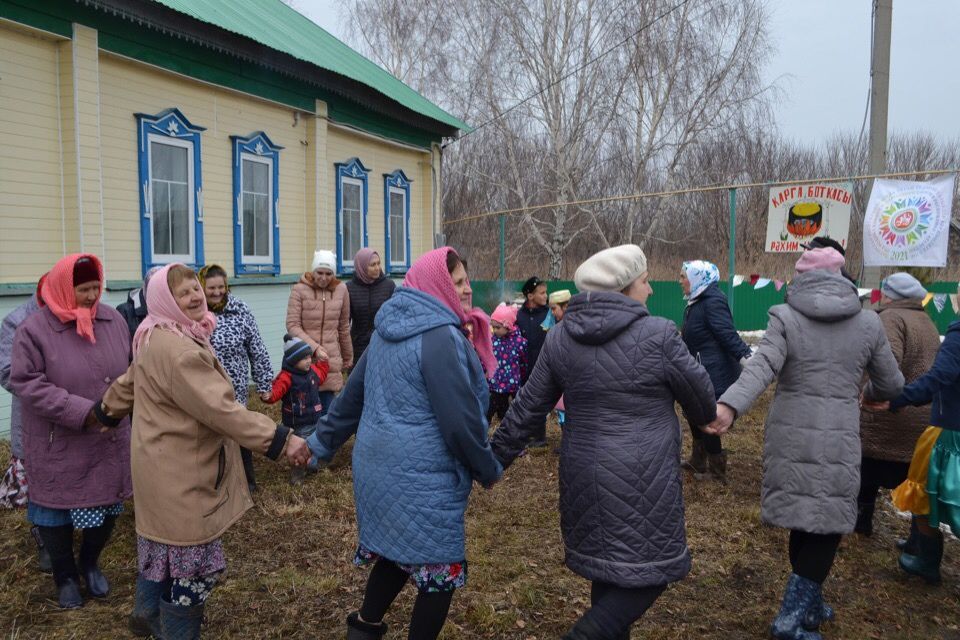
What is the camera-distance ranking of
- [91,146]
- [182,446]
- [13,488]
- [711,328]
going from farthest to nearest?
A: [91,146], [711,328], [13,488], [182,446]

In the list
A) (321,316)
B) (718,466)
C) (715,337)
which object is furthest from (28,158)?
(718,466)

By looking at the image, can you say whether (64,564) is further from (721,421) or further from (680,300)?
(680,300)

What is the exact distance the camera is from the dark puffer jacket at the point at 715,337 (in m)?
5.49

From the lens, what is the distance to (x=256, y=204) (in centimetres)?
984

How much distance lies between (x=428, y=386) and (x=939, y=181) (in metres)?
7.67

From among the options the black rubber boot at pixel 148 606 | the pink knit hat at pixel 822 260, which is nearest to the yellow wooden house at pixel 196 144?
the black rubber boot at pixel 148 606

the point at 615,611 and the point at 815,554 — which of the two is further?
the point at 815,554

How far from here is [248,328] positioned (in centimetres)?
504

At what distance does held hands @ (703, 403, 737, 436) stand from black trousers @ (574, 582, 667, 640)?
0.68 metres

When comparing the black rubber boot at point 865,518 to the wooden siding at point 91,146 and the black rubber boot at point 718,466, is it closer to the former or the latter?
the black rubber boot at point 718,466

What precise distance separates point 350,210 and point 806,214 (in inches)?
261

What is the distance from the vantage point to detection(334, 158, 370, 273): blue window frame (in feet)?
36.8

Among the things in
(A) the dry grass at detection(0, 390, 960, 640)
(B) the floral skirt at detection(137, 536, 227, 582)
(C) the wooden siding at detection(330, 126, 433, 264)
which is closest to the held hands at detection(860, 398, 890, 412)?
(A) the dry grass at detection(0, 390, 960, 640)

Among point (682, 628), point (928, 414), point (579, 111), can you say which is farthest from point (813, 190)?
point (579, 111)
